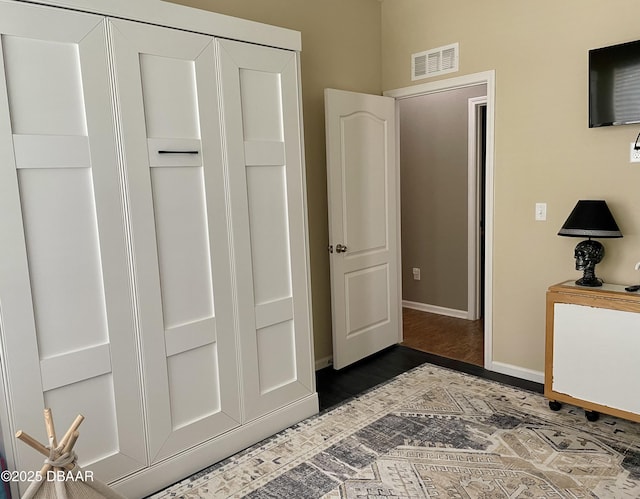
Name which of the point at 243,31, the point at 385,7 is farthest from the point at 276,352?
the point at 385,7

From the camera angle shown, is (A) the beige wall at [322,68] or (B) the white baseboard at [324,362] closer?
(A) the beige wall at [322,68]

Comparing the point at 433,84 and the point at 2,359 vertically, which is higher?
the point at 433,84

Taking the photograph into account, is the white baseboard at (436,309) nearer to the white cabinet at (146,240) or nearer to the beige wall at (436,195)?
the beige wall at (436,195)

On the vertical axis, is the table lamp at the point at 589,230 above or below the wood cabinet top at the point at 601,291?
above

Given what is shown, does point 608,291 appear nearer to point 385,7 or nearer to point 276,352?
point 276,352

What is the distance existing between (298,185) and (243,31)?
86 centimetres

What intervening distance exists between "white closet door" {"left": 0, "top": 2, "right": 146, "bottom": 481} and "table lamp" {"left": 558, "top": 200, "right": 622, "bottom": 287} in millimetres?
2443

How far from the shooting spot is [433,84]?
3664mm

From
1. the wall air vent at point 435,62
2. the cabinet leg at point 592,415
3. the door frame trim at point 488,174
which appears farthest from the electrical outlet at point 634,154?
the cabinet leg at point 592,415

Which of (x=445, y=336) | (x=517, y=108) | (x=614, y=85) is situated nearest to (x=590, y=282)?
(x=614, y=85)

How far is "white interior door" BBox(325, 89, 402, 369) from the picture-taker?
3504mm

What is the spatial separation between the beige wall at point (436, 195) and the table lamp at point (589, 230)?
1.98 metres

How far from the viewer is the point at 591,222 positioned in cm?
273

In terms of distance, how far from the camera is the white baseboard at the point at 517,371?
3311 mm
